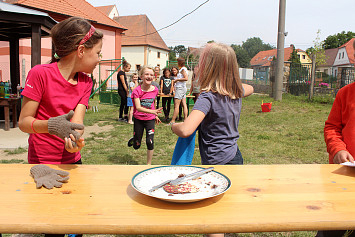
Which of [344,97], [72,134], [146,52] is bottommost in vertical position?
[72,134]

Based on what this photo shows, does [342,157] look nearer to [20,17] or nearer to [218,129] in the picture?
[218,129]

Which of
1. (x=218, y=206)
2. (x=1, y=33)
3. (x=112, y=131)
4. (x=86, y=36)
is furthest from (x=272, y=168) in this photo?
(x=1, y=33)

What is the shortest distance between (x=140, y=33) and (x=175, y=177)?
1819 inches

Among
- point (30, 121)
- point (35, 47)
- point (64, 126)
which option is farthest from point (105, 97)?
point (64, 126)

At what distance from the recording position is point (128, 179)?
4.51 feet

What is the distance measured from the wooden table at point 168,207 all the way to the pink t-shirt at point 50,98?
0.50 meters

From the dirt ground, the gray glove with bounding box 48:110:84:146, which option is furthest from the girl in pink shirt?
the dirt ground

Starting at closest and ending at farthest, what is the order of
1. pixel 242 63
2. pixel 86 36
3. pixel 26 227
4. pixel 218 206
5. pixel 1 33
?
1. pixel 26 227
2. pixel 218 206
3. pixel 86 36
4. pixel 1 33
5. pixel 242 63

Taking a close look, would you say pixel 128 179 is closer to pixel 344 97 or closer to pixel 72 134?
pixel 72 134

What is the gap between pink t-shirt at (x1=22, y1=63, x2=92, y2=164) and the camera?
180 cm

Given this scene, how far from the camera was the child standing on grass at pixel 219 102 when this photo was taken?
215 cm

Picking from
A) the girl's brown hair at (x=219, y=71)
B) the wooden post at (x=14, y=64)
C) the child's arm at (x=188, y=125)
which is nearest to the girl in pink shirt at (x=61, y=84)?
the child's arm at (x=188, y=125)

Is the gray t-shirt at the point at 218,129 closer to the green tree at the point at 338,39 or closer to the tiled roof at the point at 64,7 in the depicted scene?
the tiled roof at the point at 64,7

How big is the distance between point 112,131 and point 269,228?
6813 millimetres
